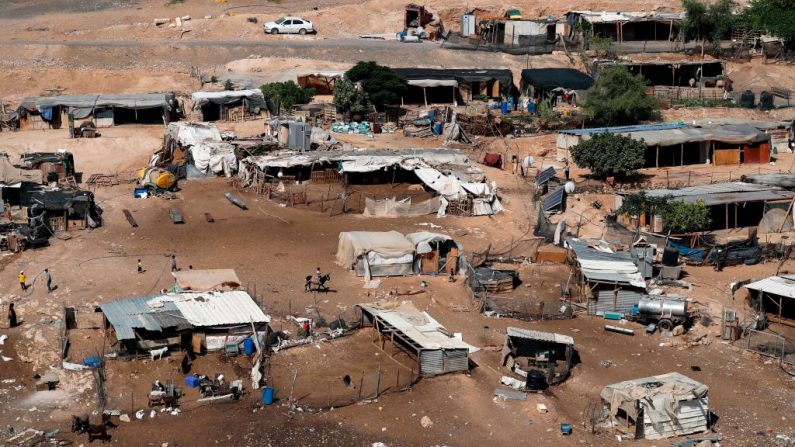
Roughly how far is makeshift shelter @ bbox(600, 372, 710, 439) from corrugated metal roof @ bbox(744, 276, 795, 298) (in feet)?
21.4

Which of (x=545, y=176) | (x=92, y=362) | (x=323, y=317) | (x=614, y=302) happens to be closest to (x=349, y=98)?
(x=545, y=176)

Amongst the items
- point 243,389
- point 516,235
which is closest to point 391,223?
point 516,235

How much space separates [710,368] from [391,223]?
46.1 ft

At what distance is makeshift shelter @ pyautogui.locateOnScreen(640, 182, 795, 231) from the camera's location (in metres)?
39.8

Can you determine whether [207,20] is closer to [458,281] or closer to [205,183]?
[205,183]

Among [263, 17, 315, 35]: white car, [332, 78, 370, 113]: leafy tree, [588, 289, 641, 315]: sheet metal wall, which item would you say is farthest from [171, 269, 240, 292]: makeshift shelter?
[263, 17, 315, 35]: white car

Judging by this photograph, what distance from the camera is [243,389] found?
93.9 feet

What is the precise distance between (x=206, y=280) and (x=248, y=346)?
3711 millimetres

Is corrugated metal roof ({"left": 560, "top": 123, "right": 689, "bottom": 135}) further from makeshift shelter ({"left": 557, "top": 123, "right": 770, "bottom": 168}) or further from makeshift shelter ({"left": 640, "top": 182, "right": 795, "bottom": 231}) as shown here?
makeshift shelter ({"left": 640, "top": 182, "right": 795, "bottom": 231})

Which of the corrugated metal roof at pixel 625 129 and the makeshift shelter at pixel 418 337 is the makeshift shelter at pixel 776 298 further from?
the corrugated metal roof at pixel 625 129

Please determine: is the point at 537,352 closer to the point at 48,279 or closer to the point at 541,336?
the point at 541,336

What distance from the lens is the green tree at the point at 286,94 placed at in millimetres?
53688

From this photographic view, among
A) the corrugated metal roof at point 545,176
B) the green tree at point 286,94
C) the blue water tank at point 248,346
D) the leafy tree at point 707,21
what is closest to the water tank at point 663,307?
the blue water tank at point 248,346

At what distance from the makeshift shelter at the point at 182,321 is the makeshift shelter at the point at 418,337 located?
308 centimetres
